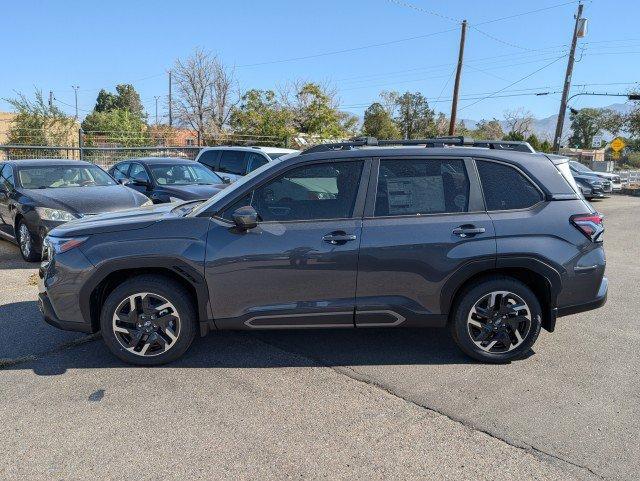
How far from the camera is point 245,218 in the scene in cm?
393

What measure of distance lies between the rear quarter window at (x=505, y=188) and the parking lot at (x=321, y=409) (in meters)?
1.31

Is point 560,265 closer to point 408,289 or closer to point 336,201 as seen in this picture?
point 408,289

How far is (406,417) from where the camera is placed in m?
3.44

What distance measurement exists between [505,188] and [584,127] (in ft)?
272

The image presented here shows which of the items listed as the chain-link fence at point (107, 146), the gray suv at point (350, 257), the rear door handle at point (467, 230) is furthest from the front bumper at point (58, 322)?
the chain-link fence at point (107, 146)

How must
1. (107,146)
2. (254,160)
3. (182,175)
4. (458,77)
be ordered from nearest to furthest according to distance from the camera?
1. (182,175)
2. (254,160)
3. (107,146)
4. (458,77)

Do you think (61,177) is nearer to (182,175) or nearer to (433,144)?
(182,175)

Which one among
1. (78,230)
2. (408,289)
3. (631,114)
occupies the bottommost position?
(408,289)

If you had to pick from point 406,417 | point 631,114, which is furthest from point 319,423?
point 631,114

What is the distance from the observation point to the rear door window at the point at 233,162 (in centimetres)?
1294

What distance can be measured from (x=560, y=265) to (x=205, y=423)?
291cm

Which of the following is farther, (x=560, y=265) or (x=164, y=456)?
(x=560, y=265)

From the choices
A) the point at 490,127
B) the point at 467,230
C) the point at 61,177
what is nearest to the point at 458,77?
the point at 61,177

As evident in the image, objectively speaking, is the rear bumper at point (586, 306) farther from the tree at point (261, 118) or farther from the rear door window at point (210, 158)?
the tree at point (261, 118)
